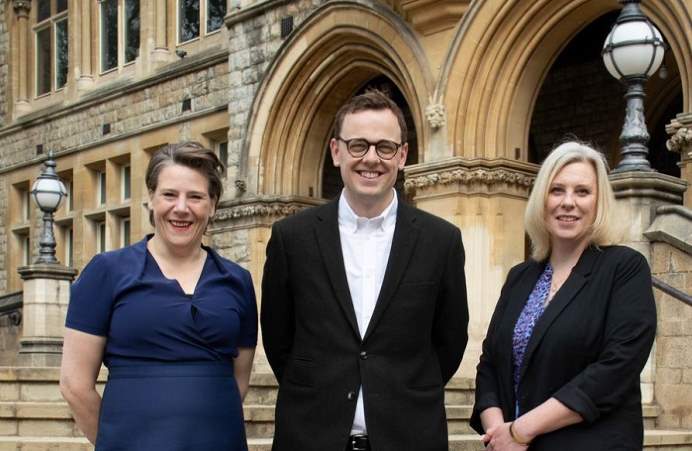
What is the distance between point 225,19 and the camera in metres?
14.7

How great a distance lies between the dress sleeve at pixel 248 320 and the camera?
3227 millimetres

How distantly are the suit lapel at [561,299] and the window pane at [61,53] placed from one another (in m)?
17.7

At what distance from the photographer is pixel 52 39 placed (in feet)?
65.7

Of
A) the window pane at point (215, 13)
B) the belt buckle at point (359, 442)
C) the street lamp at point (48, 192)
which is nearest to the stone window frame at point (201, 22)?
the window pane at point (215, 13)

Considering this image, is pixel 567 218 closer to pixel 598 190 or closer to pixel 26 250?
pixel 598 190

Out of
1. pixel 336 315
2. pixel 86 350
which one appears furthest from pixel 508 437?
pixel 86 350

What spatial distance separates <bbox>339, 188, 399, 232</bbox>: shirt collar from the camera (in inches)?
126

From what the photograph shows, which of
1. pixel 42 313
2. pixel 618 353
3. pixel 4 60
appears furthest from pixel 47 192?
pixel 618 353

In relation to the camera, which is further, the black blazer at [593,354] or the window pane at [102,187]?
the window pane at [102,187]

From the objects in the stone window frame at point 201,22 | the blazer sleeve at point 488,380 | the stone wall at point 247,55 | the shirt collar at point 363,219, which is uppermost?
the stone window frame at point 201,22

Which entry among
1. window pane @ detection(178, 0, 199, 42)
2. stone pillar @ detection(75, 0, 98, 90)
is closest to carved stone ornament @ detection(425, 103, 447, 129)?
window pane @ detection(178, 0, 199, 42)

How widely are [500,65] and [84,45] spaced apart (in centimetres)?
1018

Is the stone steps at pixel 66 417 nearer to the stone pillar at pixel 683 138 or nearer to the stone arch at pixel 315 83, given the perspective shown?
the stone pillar at pixel 683 138

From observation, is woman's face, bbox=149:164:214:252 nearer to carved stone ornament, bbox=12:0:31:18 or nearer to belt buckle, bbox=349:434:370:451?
belt buckle, bbox=349:434:370:451
